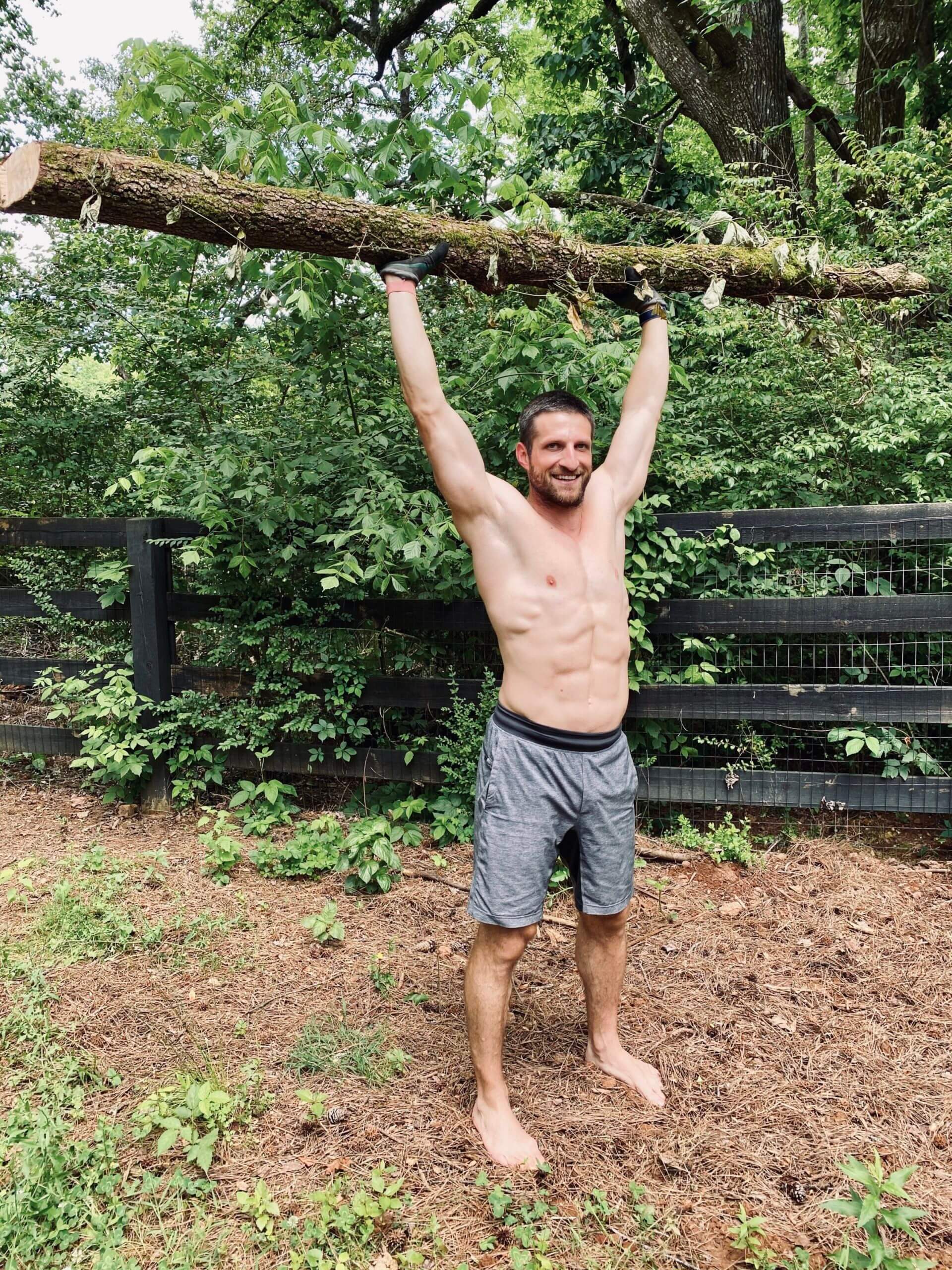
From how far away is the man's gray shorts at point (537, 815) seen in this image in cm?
231

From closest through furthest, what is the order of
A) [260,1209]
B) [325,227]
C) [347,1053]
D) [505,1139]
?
[260,1209] < [505,1139] < [347,1053] < [325,227]

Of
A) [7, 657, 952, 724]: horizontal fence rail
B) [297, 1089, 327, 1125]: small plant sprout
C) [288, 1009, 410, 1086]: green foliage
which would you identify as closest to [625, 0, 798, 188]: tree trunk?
[7, 657, 952, 724]: horizontal fence rail

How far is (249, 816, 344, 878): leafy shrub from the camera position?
3.93 meters

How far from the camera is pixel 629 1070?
8.47 feet

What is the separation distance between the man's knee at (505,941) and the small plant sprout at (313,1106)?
0.64 meters

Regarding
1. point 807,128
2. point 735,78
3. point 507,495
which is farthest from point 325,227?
point 807,128

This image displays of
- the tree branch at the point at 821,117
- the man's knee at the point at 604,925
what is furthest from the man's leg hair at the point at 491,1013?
the tree branch at the point at 821,117

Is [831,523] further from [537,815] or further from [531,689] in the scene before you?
[537,815]

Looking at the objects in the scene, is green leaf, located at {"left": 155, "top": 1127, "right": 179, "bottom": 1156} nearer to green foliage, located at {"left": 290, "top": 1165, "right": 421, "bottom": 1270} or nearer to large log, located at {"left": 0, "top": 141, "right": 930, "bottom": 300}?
green foliage, located at {"left": 290, "top": 1165, "right": 421, "bottom": 1270}

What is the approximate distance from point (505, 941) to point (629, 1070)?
2.25 feet

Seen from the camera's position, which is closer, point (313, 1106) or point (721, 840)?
point (313, 1106)

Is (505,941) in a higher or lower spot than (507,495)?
lower

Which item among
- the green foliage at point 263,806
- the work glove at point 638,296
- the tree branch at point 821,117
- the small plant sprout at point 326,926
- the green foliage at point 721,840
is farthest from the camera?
the tree branch at point 821,117

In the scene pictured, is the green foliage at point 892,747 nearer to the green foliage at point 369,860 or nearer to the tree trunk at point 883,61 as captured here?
the green foliage at point 369,860
